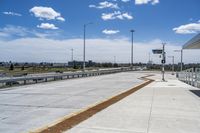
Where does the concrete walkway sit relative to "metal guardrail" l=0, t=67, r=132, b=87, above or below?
below

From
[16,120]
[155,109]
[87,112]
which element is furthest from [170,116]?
[16,120]

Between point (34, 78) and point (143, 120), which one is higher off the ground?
point (34, 78)

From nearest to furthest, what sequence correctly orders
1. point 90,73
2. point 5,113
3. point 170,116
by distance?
point 170,116
point 5,113
point 90,73

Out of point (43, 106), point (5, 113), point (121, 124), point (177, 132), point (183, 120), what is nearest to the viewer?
point (177, 132)

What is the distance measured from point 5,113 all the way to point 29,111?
94 cm

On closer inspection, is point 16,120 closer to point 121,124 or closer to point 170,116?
point 121,124

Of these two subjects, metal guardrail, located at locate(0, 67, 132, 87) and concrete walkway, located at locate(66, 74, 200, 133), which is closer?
concrete walkway, located at locate(66, 74, 200, 133)

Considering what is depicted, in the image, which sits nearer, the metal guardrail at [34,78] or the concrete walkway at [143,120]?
the concrete walkway at [143,120]

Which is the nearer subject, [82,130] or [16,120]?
[82,130]

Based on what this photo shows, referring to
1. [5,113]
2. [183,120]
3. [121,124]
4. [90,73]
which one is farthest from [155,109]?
[90,73]

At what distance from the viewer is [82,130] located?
27.8ft

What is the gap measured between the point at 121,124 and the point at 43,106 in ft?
17.1

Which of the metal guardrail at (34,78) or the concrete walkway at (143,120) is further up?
the metal guardrail at (34,78)

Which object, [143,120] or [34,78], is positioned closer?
[143,120]
